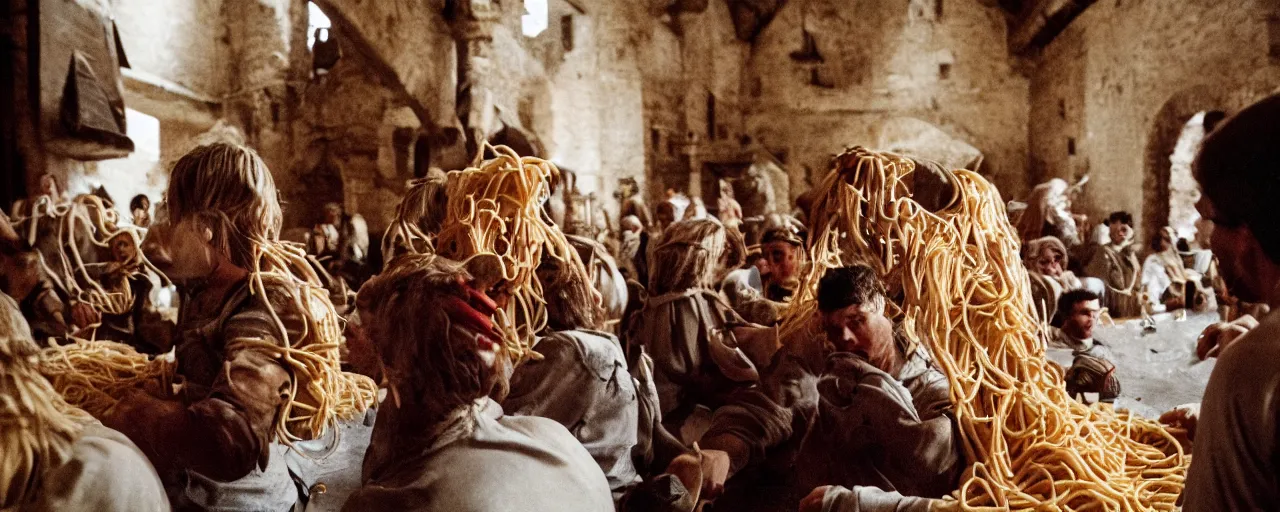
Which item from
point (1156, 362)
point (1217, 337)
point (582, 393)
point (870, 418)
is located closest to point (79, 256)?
point (582, 393)

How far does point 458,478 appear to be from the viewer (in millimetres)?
1557

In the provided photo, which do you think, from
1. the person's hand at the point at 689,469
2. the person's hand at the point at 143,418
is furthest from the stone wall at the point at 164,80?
the person's hand at the point at 689,469

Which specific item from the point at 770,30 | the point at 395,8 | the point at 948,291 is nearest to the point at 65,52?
the point at 395,8

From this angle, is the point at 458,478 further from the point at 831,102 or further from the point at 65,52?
the point at 831,102

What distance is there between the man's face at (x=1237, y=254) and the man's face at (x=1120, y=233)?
1055 centimetres

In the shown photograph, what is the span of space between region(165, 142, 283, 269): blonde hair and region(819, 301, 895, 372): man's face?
5.43ft

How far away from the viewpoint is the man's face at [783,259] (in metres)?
5.64

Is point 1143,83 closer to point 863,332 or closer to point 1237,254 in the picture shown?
point 863,332

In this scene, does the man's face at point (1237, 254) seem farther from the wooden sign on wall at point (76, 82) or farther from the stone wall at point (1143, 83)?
the stone wall at point (1143, 83)

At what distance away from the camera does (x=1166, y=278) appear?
33.2 feet

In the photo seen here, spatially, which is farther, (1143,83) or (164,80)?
(164,80)

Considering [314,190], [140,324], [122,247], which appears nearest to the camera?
[122,247]

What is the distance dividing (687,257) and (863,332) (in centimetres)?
194

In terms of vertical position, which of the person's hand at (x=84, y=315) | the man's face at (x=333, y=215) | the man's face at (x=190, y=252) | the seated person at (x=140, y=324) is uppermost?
the man's face at (x=333, y=215)
